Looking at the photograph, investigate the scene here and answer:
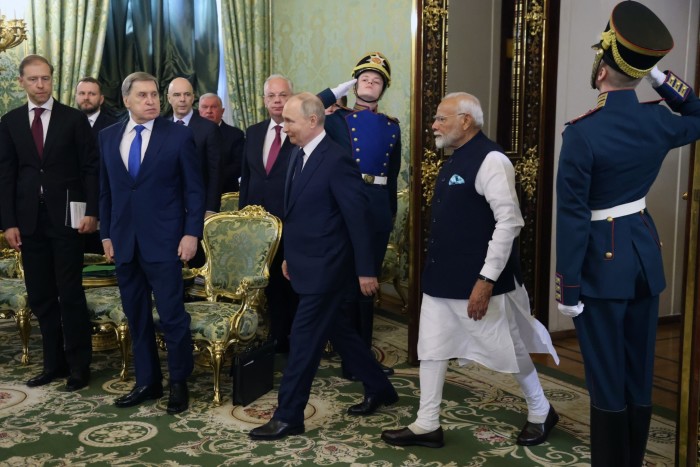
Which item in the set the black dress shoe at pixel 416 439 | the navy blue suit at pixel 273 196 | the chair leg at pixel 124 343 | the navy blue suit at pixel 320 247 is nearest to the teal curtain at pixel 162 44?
the navy blue suit at pixel 273 196

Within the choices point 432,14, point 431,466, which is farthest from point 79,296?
point 432,14

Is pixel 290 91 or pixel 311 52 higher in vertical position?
pixel 311 52

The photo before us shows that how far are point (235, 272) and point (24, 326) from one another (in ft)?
4.49

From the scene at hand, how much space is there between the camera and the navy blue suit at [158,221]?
3727mm

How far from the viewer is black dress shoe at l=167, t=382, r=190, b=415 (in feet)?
12.5

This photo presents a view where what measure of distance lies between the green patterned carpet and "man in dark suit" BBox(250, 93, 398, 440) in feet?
0.74

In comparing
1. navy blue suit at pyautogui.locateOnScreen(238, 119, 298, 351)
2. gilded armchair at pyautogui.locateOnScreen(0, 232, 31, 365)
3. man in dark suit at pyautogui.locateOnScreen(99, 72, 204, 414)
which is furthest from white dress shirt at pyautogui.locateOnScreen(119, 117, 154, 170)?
gilded armchair at pyautogui.locateOnScreen(0, 232, 31, 365)

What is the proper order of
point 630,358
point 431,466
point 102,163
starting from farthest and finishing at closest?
point 102,163 → point 431,466 → point 630,358

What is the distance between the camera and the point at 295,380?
3.43 metres

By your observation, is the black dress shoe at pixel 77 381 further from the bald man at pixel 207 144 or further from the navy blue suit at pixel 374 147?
the navy blue suit at pixel 374 147

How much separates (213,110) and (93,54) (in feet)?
4.47

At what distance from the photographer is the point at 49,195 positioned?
4098 millimetres

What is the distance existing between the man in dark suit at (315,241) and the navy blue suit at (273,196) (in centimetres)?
125

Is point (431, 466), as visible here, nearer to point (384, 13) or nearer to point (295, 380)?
point (295, 380)
